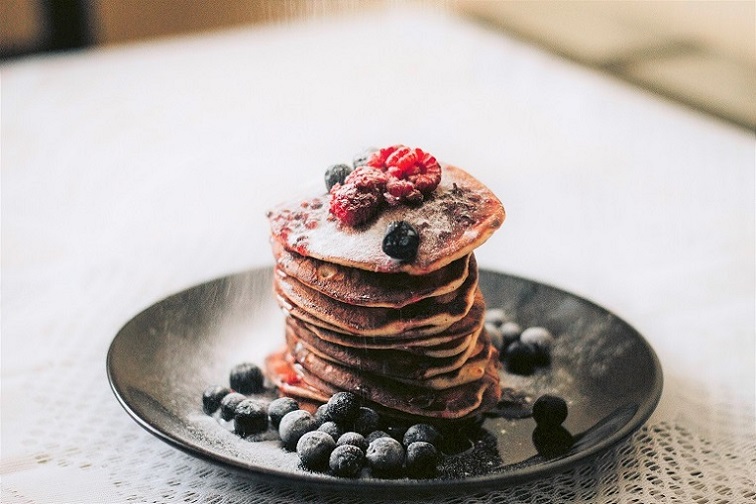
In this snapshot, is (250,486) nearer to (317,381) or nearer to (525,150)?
(317,381)

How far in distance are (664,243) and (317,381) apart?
1.05 meters

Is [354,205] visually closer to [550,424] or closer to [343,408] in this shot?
[343,408]

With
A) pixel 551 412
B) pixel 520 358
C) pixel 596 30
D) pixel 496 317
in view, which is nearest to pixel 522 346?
pixel 520 358

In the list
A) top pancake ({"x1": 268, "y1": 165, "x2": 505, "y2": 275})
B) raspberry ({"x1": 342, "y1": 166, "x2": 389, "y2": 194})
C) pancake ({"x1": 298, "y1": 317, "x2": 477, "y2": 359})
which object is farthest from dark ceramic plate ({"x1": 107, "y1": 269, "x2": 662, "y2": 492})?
raspberry ({"x1": 342, "y1": 166, "x2": 389, "y2": 194})

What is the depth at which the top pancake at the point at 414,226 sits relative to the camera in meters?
1.26

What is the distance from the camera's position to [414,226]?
4.24ft

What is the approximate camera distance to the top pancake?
1.26 m

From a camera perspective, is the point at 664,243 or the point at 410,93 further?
the point at 410,93

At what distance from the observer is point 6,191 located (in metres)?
2.30

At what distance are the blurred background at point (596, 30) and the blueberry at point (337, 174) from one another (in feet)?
4.46

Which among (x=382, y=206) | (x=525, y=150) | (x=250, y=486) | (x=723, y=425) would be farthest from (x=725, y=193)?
(x=250, y=486)

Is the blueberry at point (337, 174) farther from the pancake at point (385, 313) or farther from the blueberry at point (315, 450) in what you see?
the blueberry at point (315, 450)

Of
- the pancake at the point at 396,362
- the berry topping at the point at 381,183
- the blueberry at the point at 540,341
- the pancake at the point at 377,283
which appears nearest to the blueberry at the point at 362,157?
the berry topping at the point at 381,183

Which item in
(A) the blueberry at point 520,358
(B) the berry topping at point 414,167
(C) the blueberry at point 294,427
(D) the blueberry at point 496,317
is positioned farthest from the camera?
(D) the blueberry at point 496,317
